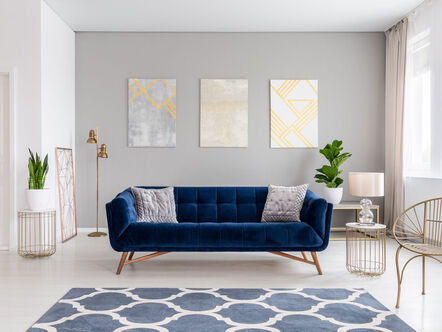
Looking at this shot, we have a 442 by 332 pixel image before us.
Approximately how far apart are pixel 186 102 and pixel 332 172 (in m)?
2.22

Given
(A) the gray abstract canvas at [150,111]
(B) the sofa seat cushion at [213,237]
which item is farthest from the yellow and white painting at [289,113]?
(B) the sofa seat cushion at [213,237]

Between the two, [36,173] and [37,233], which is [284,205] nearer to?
[36,173]

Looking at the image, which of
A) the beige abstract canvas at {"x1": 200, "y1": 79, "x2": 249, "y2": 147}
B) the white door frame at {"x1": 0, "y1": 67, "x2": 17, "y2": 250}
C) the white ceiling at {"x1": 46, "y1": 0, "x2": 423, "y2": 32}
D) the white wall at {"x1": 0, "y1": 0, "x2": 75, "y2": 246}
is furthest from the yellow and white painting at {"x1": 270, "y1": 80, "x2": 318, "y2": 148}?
the white door frame at {"x1": 0, "y1": 67, "x2": 17, "y2": 250}

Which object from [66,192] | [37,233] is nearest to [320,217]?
[37,233]

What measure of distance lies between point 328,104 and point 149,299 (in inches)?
151

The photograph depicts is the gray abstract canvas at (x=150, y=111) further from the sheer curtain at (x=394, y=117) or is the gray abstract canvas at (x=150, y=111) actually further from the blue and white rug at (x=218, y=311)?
the sheer curtain at (x=394, y=117)

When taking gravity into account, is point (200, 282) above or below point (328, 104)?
below

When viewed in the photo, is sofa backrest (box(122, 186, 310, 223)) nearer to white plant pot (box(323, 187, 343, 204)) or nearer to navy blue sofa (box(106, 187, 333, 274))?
navy blue sofa (box(106, 187, 333, 274))

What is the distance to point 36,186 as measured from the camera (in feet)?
13.5

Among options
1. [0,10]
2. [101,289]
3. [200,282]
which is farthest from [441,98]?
[0,10]

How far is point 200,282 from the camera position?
3.26m

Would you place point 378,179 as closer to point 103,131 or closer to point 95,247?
point 95,247

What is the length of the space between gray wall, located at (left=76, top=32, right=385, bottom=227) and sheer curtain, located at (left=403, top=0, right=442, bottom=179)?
1.06m

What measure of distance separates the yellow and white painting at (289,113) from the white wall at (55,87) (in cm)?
279
